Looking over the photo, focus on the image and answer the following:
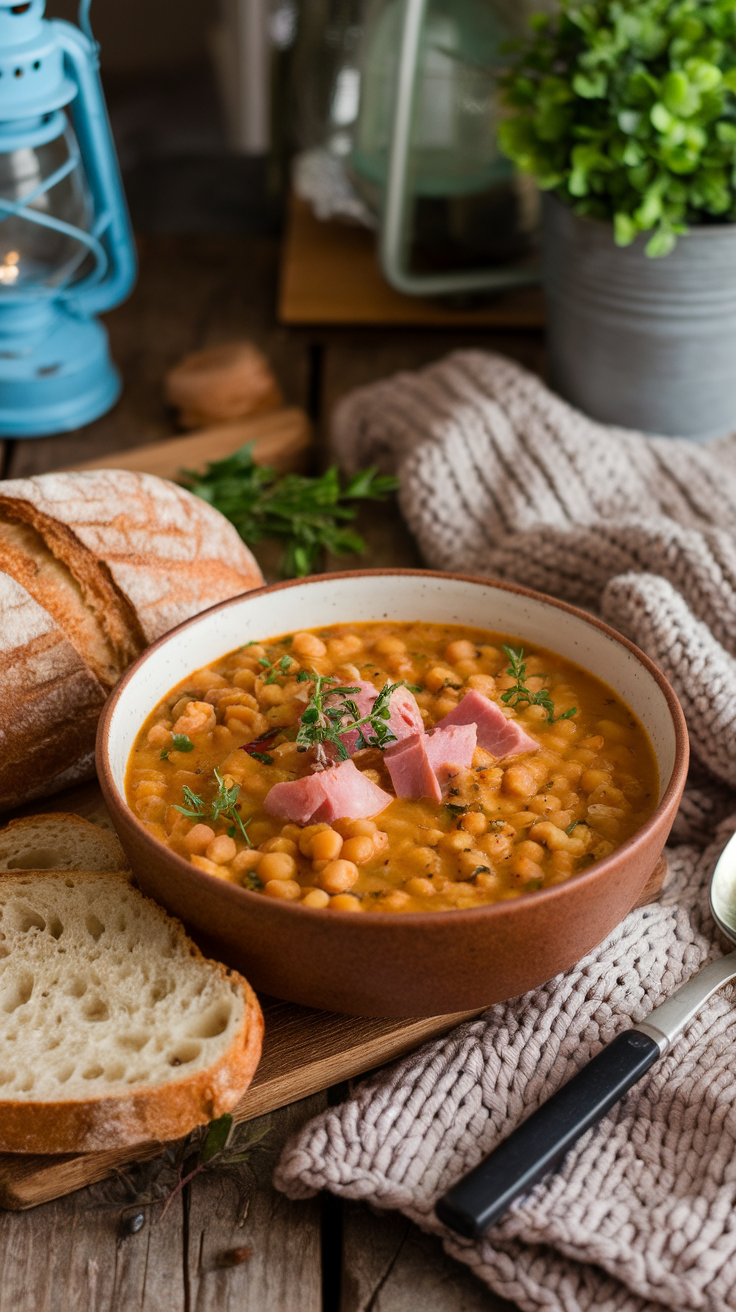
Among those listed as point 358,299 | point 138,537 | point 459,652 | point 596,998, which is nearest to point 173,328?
point 358,299

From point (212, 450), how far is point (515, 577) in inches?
41.8

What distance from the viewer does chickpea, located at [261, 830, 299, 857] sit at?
1969 millimetres

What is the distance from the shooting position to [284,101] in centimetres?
454

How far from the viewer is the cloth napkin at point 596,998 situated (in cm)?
169

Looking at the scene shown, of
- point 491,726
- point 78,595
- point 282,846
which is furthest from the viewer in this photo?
point 78,595

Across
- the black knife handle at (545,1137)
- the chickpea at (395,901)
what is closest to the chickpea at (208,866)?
the chickpea at (395,901)

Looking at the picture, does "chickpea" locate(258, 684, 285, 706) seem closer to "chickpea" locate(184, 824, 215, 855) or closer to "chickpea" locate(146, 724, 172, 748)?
"chickpea" locate(146, 724, 172, 748)

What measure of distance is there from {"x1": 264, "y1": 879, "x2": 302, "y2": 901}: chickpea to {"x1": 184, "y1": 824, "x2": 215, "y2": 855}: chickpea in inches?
5.6

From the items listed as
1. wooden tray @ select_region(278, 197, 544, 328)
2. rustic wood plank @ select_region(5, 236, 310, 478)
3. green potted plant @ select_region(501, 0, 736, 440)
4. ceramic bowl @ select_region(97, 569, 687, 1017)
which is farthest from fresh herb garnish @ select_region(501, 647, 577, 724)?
wooden tray @ select_region(278, 197, 544, 328)

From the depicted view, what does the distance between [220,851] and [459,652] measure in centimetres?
71

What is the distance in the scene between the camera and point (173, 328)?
4.39 meters

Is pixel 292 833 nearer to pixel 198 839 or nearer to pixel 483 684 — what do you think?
pixel 198 839

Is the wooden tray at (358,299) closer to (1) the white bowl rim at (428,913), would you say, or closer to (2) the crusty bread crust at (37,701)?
(1) the white bowl rim at (428,913)

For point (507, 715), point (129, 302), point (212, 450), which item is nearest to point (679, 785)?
point (507, 715)
